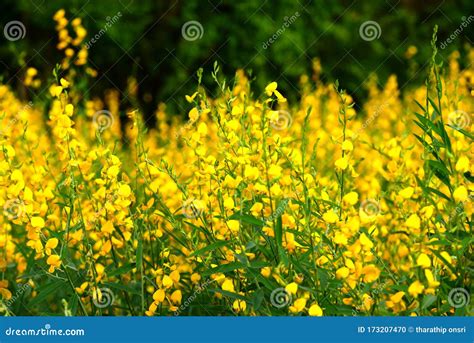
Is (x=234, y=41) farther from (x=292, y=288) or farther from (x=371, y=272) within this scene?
(x=292, y=288)

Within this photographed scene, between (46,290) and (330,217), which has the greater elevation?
(330,217)

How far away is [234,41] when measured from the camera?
314 inches

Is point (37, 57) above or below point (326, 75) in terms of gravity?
below

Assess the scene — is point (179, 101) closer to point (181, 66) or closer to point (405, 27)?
point (181, 66)

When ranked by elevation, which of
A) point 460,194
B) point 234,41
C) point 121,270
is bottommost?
point 121,270

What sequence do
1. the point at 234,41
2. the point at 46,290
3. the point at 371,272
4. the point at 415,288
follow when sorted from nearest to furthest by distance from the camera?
the point at 415,288 → the point at 371,272 → the point at 46,290 → the point at 234,41

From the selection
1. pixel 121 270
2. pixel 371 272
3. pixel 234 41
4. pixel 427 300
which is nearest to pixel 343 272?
pixel 371 272

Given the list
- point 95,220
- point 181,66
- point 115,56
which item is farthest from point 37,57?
point 95,220

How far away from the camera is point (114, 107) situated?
23.0 ft

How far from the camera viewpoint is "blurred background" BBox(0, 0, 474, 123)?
26.3 feet

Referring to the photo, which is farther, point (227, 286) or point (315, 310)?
point (227, 286)

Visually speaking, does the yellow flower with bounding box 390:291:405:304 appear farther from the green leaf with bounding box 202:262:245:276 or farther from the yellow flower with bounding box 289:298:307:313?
the green leaf with bounding box 202:262:245:276

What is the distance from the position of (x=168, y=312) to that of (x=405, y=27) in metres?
6.98

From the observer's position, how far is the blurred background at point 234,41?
8031mm
